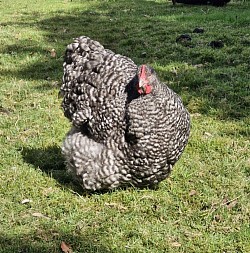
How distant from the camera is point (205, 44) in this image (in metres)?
9.42

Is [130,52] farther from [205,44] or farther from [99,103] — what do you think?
[99,103]

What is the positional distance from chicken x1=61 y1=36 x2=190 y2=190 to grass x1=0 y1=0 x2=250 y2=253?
0.28 meters

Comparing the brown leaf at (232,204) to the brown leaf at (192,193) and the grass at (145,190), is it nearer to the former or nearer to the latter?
the grass at (145,190)

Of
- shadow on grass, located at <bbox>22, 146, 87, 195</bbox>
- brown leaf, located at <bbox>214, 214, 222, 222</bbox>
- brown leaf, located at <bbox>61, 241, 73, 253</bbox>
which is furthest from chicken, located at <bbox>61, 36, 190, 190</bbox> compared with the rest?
brown leaf, located at <bbox>61, 241, 73, 253</bbox>

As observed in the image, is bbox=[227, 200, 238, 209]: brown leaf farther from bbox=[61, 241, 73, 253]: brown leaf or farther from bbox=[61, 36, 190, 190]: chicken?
bbox=[61, 241, 73, 253]: brown leaf

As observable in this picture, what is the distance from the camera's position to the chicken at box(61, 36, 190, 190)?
422cm

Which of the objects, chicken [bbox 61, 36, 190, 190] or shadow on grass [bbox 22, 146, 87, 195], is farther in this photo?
shadow on grass [bbox 22, 146, 87, 195]

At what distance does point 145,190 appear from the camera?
460 centimetres

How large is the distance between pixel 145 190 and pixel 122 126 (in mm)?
701

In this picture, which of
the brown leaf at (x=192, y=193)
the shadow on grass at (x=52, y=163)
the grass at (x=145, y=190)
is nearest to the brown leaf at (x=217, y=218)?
the grass at (x=145, y=190)

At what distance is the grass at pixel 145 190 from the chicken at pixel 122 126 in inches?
11.1

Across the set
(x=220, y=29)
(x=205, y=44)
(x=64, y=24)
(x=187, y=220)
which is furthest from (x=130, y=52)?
(x=187, y=220)

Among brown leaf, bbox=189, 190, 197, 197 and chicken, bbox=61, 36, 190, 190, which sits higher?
chicken, bbox=61, 36, 190, 190

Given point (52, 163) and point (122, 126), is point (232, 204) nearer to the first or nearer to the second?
point (122, 126)
